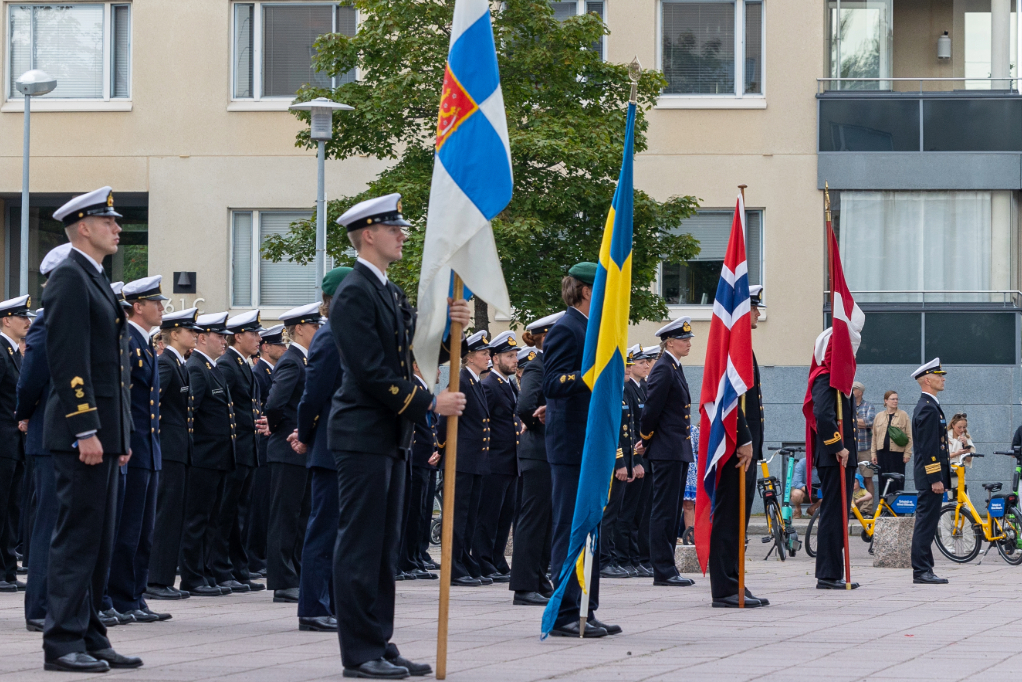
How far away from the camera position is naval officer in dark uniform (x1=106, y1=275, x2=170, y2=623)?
921 centimetres

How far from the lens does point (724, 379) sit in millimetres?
10883

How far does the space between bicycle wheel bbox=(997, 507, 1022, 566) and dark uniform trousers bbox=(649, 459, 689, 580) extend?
4754 millimetres

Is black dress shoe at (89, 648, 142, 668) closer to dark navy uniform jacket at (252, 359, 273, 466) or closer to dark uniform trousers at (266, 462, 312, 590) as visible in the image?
dark uniform trousers at (266, 462, 312, 590)

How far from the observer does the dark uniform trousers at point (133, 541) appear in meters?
9.20

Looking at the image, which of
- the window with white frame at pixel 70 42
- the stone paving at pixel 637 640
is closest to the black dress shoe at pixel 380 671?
the stone paving at pixel 637 640

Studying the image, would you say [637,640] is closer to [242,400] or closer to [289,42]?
[242,400]

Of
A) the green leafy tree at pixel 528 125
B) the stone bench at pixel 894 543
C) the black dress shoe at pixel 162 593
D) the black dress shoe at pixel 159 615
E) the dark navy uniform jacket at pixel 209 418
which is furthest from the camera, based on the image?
the green leafy tree at pixel 528 125

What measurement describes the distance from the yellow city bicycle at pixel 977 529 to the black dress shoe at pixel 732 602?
607 cm

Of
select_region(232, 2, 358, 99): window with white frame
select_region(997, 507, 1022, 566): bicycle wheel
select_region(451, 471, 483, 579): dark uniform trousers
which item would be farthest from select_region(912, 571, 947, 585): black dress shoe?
select_region(232, 2, 358, 99): window with white frame

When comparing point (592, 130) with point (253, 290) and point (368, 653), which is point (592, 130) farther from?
point (368, 653)

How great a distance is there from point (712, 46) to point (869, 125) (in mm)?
3037

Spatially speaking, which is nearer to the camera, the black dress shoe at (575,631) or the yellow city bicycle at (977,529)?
the black dress shoe at (575,631)

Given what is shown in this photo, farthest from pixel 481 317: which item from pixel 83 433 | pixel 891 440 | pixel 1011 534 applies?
pixel 83 433

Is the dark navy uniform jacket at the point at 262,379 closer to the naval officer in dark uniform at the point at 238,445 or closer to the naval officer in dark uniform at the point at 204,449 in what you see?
the naval officer in dark uniform at the point at 238,445
